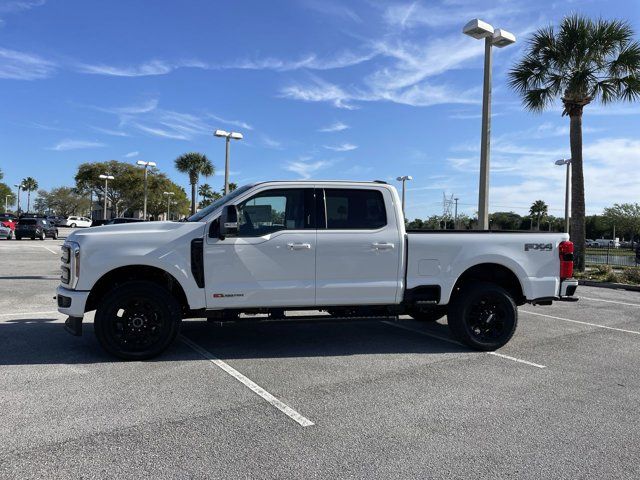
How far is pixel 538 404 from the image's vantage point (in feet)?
14.7

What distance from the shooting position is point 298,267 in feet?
19.1

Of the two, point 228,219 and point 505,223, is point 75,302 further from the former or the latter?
point 505,223

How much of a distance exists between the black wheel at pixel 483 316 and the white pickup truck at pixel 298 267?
13mm

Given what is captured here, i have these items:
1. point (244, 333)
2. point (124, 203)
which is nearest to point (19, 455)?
point (244, 333)

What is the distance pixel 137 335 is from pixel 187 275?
0.86 m

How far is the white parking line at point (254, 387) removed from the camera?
405cm

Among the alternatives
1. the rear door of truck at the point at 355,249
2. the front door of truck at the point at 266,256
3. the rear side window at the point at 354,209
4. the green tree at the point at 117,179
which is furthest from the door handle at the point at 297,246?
the green tree at the point at 117,179

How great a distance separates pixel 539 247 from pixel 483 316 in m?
1.16

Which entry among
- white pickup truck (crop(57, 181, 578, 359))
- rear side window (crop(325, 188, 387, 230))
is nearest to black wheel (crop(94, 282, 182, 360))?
white pickup truck (crop(57, 181, 578, 359))

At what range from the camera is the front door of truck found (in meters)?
5.66

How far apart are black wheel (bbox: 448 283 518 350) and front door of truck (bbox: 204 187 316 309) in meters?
1.90

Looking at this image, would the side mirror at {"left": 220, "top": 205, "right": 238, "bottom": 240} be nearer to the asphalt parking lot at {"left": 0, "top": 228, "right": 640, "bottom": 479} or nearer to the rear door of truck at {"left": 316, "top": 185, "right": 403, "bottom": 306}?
the rear door of truck at {"left": 316, "top": 185, "right": 403, "bottom": 306}

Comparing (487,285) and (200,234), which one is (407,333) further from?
(200,234)

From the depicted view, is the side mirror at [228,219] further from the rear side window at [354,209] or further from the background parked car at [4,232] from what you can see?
the background parked car at [4,232]
